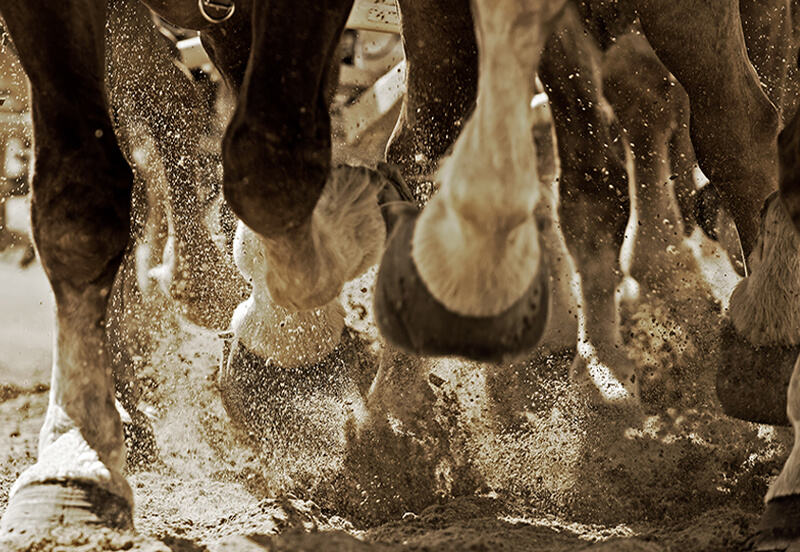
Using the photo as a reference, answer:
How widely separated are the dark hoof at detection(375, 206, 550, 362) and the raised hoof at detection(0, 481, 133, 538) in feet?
2.10

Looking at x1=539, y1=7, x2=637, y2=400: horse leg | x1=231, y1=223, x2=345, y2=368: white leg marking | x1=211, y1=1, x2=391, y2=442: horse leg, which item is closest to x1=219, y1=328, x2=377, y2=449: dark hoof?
x1=211, y1=1, x2=391, y2=442: horse leg

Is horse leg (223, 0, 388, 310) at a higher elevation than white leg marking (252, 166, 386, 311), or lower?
higher

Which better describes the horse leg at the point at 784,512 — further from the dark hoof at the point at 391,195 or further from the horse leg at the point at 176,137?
the horse leg at the point at 176,137

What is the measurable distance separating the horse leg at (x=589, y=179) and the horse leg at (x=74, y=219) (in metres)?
1.51

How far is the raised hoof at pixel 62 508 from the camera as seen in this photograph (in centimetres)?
158

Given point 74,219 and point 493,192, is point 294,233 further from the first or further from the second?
point 493,192

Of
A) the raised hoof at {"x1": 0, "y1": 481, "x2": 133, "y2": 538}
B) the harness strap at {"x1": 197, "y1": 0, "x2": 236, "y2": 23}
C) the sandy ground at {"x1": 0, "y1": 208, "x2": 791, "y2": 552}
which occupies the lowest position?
the sandy ground at {"x1": 0, "y1": 208, "x2": 791, "y2": 552}

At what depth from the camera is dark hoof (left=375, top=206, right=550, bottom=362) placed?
128 centimetres

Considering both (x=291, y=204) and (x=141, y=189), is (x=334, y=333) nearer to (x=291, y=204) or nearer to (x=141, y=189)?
(x=291, y=204)

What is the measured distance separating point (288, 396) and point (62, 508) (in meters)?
0.96

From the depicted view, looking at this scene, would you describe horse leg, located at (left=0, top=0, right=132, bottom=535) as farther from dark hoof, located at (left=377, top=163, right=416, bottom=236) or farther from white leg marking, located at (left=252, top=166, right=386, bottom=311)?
dark hoof, located at (left=377, top=163, right=416, bottom=236)

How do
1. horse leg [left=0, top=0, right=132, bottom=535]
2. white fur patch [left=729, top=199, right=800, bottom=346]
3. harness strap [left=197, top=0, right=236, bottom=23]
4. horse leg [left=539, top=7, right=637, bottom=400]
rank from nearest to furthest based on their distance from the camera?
horse leg [left=0, top=0, right=132, bottom=535], white fur patch [left=729, top=199, right=800, bottom=346], harness strap [left=197, top=0, right=236, bottom=23], horse leg [left=539, top=7, right=637, bottom=400]

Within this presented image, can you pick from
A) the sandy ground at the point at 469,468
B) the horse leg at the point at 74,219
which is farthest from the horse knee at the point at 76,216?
the sandy ground at the point at 469,468

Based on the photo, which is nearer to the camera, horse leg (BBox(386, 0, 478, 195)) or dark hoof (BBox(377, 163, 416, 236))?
dark hoof (BBox(377, 163, 416, 236))
